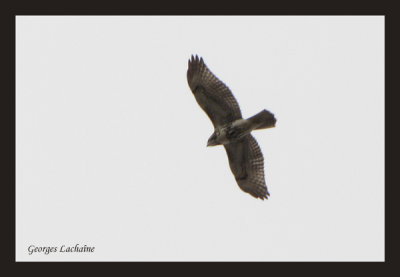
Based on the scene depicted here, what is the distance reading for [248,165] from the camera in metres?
13.1

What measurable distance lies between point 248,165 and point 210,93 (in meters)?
1.86

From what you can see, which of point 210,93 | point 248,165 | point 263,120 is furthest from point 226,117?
point 248,165

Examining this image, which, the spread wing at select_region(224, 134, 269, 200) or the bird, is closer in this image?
the bird

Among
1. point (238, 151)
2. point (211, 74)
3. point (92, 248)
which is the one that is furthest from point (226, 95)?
point (92, 248)

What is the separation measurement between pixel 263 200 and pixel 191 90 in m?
2.82

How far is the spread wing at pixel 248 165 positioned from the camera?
12836 millimetres

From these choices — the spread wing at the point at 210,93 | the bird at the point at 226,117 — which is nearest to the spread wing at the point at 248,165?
the bird at the point at 226,117

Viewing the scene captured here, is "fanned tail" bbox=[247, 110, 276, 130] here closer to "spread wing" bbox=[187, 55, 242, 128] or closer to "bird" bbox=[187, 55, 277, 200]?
"bird" bbox=[187, 55, 277, 200]

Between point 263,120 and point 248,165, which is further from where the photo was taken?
point 248,165

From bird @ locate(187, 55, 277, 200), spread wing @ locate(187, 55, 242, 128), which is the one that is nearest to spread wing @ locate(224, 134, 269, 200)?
bird @ locate(187, 55, 277, 200)

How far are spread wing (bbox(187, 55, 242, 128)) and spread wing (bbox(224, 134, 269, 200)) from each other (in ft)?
2.55

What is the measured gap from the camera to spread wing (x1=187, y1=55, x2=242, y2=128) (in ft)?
→ 39.6

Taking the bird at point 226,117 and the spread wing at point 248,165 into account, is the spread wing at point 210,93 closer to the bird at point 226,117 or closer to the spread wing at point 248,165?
the bird at point 226,117

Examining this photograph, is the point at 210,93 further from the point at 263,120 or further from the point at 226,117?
the point at 263,120
